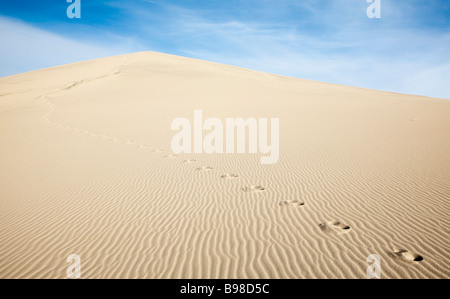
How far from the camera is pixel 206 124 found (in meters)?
13.9

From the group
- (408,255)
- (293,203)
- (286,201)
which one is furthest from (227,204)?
(408,255)

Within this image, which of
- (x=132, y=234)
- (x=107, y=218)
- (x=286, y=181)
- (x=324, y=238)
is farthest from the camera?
(x=286, y=181)

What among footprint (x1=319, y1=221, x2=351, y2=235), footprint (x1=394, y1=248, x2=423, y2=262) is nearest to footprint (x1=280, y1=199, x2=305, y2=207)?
footprint (x1=319, y1=221, x2=351, y2=235)

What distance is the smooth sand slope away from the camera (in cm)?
357

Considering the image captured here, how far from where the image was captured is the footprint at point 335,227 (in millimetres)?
4188

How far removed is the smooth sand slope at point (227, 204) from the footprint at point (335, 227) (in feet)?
0.06

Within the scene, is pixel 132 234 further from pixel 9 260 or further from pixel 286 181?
pixel 286 181

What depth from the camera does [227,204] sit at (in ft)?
17.9

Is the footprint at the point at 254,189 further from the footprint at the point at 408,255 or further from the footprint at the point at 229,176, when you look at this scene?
the footprint at the point at 408,255

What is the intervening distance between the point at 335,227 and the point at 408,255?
1.11m

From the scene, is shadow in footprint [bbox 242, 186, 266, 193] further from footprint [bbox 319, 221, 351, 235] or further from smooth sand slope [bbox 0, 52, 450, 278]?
footprint [bbox 319, 221, 351, 235]

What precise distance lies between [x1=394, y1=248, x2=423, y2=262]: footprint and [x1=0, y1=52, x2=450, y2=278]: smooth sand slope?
27 millimetres
